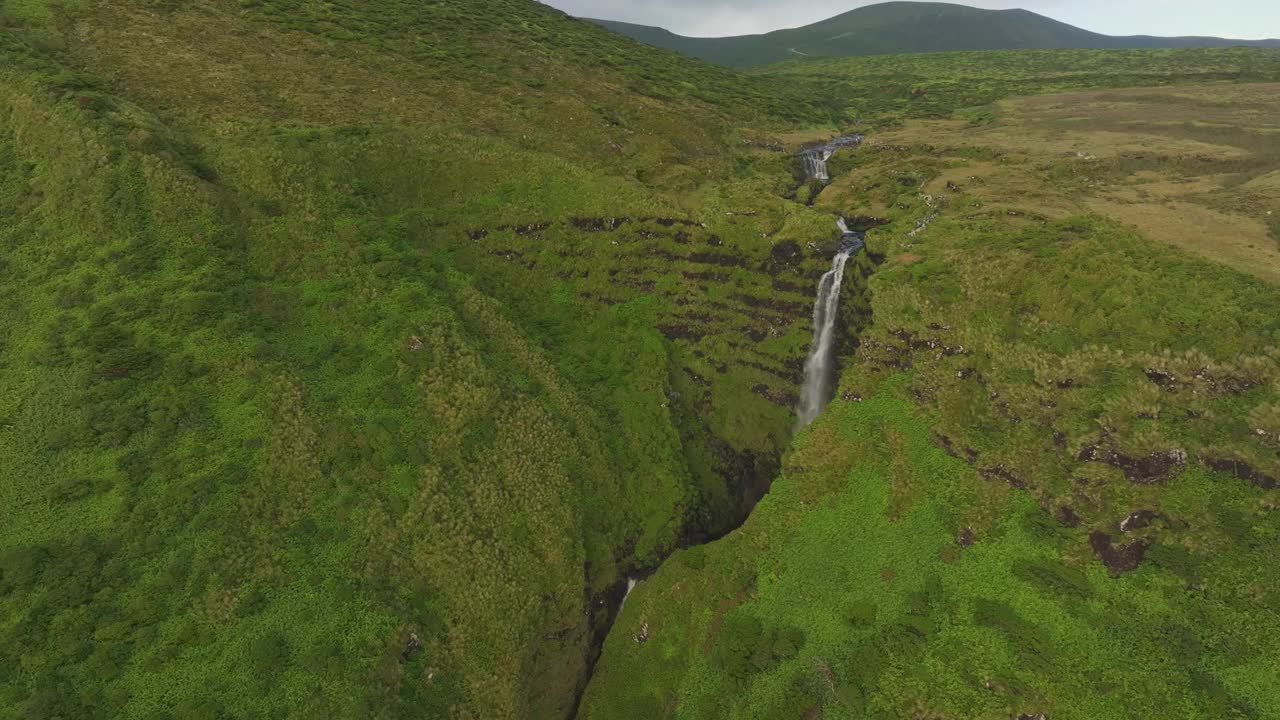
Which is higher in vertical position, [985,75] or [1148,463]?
[985,75]

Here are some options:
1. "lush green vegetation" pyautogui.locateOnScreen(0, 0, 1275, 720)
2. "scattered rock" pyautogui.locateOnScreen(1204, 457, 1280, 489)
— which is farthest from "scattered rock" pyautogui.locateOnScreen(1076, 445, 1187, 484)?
"scattered rock" pyautogui.locateOnScreen(1204, 457, 1280, 489)

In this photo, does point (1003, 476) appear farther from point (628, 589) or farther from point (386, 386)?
point (386, 386)

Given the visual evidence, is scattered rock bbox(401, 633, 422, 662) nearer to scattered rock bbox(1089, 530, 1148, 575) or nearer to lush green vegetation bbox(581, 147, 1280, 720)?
lush green vegetation bbox(581, 147, 1280, 720)

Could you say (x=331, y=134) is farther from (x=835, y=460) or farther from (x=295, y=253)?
(x=835, y=460)

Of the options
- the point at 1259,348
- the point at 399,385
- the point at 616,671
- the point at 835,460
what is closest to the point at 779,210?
the point at 835,460

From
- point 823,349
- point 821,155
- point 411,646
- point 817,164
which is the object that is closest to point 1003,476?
point 823,349

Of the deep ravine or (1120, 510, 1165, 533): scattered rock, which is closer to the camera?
(1120, 510, 1165, 533): scattered rock

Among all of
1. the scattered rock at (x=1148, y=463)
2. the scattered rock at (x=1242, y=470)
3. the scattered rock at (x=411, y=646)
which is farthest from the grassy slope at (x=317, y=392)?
the scattered rock at (x=1242, y=470)
